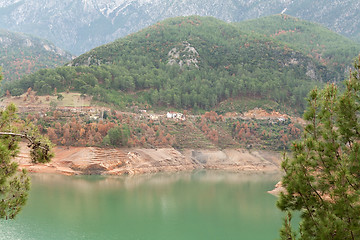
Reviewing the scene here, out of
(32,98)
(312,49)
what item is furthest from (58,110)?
(312,49)

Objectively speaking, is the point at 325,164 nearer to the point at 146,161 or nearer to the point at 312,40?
the point at 146,161

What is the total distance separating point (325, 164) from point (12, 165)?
895 centimetres

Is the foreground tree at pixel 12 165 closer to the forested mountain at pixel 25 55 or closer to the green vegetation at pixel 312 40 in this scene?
the green vegetation at pixel 312 40

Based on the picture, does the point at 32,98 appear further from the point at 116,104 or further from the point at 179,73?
the point at 179,73

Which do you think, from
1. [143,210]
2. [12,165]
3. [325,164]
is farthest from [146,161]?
[325,164]

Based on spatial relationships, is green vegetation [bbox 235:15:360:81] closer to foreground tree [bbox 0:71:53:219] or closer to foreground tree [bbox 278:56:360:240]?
foreground tree [bbox 278:56:360:240]

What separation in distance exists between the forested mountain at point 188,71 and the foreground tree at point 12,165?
7233 cm

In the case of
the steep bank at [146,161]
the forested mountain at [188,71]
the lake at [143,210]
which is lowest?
the lake at [143,210]

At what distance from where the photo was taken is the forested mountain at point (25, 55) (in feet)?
427

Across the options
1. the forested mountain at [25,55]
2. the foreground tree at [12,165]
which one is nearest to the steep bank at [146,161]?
the foreground tree at [12,165]

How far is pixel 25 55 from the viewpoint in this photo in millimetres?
147625

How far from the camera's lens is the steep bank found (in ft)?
194

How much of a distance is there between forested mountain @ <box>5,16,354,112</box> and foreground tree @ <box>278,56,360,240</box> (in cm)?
7590

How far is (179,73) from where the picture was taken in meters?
108
